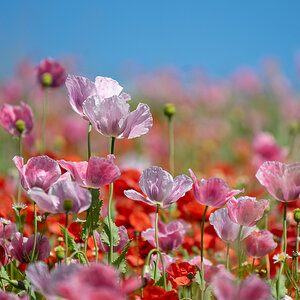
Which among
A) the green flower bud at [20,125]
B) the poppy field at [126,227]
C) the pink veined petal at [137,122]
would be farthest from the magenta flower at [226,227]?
the green flower bud at [20,125]

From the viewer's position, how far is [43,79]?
1684 millimetres

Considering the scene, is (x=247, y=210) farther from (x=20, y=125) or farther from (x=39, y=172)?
(x=20, y=125)

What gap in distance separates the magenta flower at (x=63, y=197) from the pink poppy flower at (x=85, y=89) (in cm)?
23

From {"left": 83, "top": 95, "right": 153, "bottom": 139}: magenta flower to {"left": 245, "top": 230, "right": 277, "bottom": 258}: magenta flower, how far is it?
0.36 meters

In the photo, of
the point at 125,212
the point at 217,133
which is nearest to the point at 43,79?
the point at 125,212

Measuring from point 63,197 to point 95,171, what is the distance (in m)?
0.07

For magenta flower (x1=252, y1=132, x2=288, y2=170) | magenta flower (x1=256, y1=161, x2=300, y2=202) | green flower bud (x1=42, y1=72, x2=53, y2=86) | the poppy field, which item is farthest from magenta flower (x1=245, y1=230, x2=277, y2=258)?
magenta flower (x1=252, y1=132, x2=288, y2=170)

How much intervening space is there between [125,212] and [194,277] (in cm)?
50

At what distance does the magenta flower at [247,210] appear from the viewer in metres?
0.94

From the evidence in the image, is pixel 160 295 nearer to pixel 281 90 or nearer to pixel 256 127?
pixel 256 127

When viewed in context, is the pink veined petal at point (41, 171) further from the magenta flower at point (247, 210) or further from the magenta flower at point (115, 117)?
the magenta flower at point (247, 210)

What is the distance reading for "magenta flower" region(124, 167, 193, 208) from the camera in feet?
3.12

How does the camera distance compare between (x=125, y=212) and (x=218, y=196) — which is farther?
(x=125, y=212)

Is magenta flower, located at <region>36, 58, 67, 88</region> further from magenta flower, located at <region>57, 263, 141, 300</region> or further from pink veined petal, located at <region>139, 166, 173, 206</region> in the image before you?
magenta flower, located at <region>57, 263, 141, 300</region>
